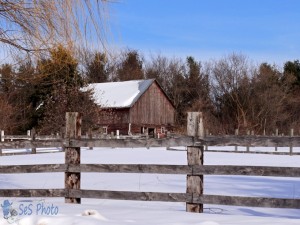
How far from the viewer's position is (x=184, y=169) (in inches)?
301

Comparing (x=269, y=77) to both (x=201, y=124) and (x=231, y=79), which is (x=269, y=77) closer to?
(x=231, y=79)

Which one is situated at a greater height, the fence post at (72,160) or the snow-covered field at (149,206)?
the fence post at (72,160)

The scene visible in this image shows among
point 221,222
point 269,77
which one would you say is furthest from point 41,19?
point 269,77

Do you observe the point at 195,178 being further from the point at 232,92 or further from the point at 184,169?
the point at 232,92

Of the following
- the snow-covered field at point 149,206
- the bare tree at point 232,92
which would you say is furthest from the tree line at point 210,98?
the snow-covered field at point 149,206

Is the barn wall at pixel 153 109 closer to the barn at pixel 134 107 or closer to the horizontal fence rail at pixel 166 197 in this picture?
the barn at pixel 134 107

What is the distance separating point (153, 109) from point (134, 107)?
11.0 ft

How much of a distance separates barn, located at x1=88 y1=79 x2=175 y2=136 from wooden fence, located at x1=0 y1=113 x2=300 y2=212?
140 feet

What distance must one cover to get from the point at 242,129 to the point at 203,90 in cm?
1139

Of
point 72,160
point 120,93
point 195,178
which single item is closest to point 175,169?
point 195,178

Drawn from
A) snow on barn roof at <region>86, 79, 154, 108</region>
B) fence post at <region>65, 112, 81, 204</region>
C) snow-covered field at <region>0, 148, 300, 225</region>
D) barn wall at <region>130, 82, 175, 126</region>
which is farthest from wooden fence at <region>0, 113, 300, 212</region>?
barn wall at <region>130, 82, 175, 126</region>

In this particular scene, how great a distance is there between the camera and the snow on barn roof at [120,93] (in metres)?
53.8

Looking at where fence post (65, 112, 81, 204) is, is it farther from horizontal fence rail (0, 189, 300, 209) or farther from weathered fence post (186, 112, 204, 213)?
weathered fence post (186, 112, 204, 213)

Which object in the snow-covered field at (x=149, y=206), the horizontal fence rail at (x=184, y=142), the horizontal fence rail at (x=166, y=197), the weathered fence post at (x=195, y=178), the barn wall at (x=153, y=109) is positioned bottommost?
the snow-covered field at (x=149, y=206)
